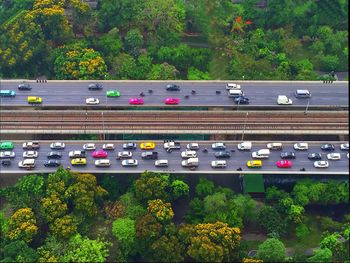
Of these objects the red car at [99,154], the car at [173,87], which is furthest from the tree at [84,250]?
the car at [173,87]

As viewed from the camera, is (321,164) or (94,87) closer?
(321,164)

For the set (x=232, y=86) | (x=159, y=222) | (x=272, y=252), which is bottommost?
(x=272, y=252)

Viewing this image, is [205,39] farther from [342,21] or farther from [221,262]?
[221,262]

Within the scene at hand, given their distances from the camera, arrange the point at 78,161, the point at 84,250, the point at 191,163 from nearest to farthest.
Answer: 1. the point at 84,250
2. the point at 191,163
3. the point at 78,161

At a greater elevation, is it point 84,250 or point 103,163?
point 103,163

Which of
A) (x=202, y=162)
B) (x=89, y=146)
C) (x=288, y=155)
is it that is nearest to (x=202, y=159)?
(x=202, y=162)

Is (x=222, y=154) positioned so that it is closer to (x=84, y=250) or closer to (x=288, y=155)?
(x=288, y=155)

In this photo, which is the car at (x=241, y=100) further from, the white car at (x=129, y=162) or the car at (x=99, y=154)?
the car at (x=99, y=154)
